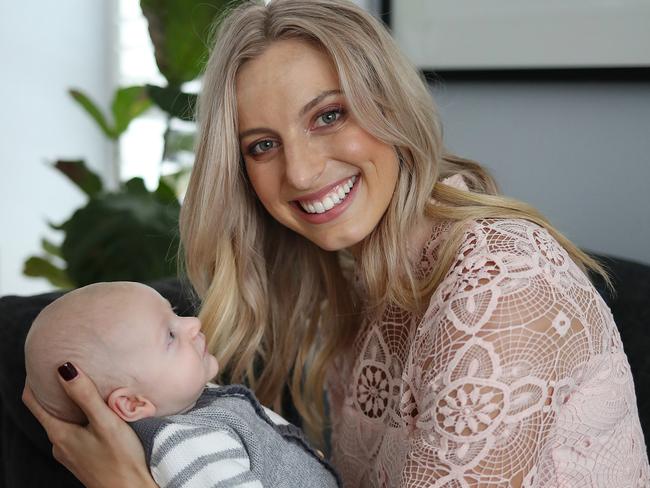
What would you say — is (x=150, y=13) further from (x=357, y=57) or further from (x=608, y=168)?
(x=608, y=168)

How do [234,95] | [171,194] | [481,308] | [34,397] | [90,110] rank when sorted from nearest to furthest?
[481,308] < [34,397] < [234,95] < [171,194] < [90,110]

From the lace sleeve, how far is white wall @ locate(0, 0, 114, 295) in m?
3.12

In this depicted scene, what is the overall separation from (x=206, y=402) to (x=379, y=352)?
423mm

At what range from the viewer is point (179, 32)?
268 cm

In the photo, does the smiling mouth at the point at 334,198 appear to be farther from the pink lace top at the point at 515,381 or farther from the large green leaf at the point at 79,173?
the large green leaf at the point at 79,173

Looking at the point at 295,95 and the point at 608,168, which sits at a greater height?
the point at 295,95

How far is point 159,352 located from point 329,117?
0.56 m

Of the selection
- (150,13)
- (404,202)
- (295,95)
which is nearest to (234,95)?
(295,95)

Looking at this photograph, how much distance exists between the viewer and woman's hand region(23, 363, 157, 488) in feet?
4.36

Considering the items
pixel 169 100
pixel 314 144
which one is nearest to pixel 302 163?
pixel 314 144

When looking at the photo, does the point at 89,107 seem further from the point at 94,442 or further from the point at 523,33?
the point at 94,442

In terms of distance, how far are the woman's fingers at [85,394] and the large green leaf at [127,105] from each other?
6.77 ft

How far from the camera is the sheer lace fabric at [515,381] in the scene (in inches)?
49.1

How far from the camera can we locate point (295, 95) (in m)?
1.52
